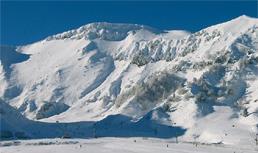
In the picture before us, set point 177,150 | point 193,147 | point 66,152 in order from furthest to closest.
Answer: point 193,147 → point 177,150 → point 66,152

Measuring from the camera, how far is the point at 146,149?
169125mm

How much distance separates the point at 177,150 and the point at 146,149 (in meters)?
7.97

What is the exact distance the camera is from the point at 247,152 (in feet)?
571

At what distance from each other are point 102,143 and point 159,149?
27797 mm

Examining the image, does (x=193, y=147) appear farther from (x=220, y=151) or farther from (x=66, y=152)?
(x=66, y=152)

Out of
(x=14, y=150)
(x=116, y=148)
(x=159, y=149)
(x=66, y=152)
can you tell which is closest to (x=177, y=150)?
(x=159, y=149)

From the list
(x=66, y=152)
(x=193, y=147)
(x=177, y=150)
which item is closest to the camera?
(x=66, y=152)

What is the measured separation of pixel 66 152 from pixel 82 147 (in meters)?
14.6

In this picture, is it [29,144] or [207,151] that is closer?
[207,151]

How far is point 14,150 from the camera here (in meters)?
167

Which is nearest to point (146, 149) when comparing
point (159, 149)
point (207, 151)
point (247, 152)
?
point (159, 149)

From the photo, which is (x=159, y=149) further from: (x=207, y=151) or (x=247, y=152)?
(x=247, y=152)

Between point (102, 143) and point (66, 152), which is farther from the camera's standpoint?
point (102, 143)

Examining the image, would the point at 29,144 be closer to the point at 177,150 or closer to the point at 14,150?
the point at 14,150
